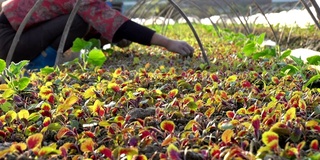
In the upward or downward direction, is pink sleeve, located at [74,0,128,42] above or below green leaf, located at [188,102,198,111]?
above

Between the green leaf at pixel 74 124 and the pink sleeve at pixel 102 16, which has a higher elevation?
the pink sleeve at pixel 102 16

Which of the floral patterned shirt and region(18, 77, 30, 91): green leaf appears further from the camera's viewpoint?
the floral patterned shirt

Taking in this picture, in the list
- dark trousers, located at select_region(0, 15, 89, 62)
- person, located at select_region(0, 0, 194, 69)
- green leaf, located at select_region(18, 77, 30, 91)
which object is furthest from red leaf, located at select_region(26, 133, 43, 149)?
dark trousers, located at select_region(0, 15, 89, 62)

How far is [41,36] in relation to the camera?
12.1 feet

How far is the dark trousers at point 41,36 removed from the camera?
143 inches

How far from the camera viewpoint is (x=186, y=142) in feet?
3.88

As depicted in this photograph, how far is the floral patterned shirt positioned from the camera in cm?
349

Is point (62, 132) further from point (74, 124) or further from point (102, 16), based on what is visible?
point (102, 16)

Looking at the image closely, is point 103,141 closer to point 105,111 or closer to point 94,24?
point 105,111

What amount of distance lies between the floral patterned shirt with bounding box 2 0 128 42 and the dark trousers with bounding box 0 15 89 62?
6cm

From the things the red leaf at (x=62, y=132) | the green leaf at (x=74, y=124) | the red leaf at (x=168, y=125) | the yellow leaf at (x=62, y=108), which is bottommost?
the green leaf at (x=74, y=124)

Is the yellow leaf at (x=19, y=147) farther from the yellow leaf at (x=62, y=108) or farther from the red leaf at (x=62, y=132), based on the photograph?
the yellow leaf at (x=62, y=108)

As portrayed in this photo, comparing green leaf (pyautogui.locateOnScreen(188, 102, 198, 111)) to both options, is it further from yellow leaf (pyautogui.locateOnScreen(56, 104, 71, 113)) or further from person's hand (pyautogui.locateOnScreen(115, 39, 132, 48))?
person's hand (pyautogui.locateOnScreen(115, 39, 132, 48))

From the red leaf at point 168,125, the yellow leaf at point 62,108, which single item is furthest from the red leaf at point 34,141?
the yellow leaf at point 62,108
